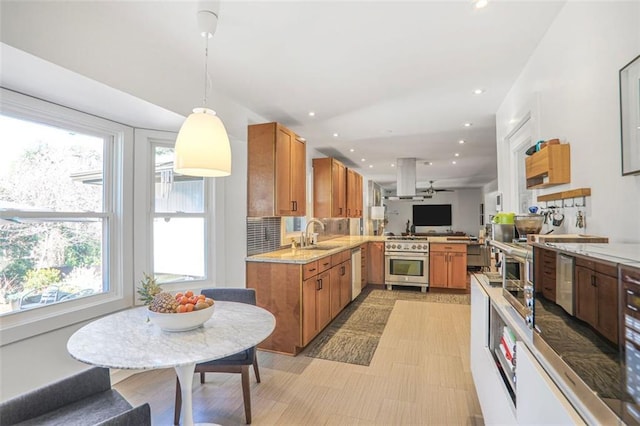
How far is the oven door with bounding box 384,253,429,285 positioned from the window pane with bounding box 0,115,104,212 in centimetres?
468

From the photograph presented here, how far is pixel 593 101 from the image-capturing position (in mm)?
1442

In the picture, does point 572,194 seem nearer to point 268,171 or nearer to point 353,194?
point 268,171

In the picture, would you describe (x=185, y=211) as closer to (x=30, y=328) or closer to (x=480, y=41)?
(x=30, y=328)

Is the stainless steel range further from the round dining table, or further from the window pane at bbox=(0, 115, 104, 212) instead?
the window pane at bbox=(0, 115, 104, 212)

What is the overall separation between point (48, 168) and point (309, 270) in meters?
2.26

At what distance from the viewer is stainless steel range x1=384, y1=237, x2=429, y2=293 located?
5.61m

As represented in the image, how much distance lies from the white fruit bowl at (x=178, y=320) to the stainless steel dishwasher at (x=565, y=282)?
1.52 m

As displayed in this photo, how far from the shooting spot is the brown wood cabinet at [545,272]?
994mm

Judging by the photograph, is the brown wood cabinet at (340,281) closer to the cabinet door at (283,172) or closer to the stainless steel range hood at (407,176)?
the cabinet door at (283,172)

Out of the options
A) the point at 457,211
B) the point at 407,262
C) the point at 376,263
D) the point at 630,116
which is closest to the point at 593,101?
the point at 630,116

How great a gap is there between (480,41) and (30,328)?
355 cm

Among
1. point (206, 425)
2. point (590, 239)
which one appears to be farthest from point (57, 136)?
point (590, 239)

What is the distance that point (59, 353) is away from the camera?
208 cm

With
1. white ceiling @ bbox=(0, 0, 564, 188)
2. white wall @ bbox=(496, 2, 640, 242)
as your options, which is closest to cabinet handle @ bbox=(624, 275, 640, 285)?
white wall @ bbox=(496, 2, 640, 242)
